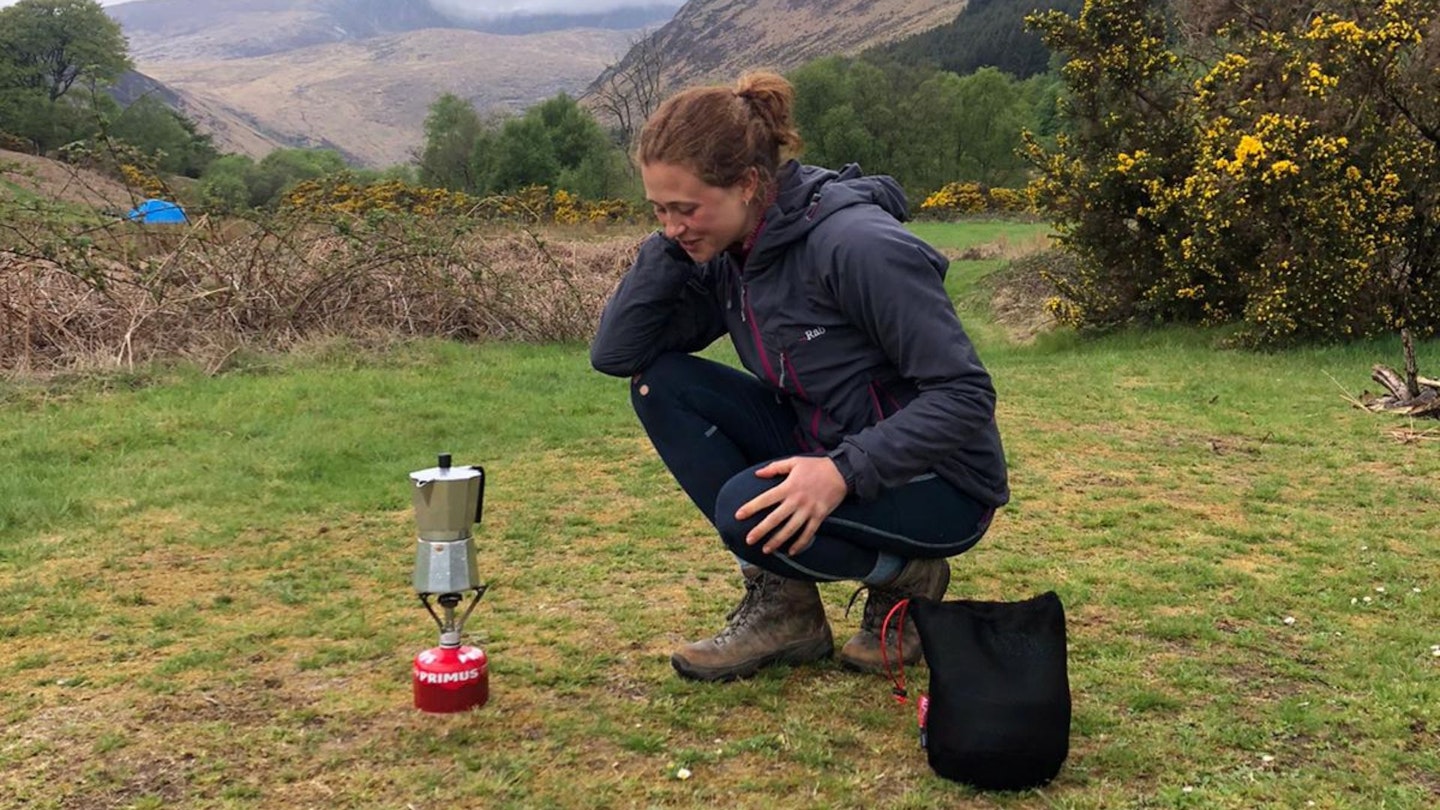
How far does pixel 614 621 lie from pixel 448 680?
0.86 metres

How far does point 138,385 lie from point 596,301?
6.00 meters

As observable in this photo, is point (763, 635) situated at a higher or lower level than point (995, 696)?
lower

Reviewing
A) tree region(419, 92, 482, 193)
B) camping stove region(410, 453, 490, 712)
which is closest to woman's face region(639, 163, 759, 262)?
camping stove region(410, 453, 490, 712)

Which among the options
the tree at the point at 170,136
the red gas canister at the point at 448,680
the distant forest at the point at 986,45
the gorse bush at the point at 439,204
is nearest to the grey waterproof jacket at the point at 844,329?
the red gas canister at the point at 448,680

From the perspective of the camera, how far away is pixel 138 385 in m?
8.27

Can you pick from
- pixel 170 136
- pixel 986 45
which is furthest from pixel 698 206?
pixel 986 45

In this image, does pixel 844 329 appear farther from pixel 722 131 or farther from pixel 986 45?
pixel 986 45

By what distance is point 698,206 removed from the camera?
2.52 meters

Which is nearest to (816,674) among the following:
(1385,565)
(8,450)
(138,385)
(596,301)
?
(1385,565)

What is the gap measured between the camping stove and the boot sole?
21.2 inches

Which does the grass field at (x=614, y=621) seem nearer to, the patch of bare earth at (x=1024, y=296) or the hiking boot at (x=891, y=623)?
the hiking boot at (x=891, y=623)

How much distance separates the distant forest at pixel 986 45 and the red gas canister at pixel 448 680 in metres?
99.2

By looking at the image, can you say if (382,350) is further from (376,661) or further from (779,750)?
(779,750)

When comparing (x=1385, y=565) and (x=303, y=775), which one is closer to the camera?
(x=303, y=775)
